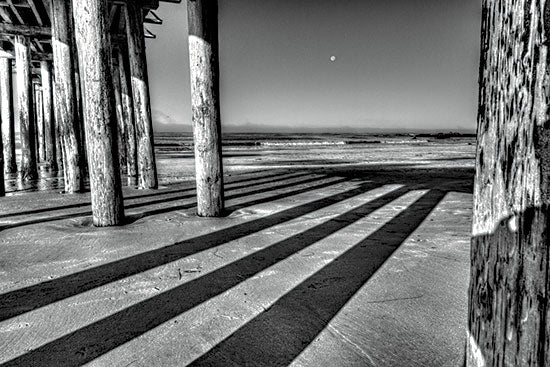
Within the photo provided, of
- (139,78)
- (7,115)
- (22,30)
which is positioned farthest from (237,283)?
(7,115)

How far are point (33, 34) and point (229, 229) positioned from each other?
8.29m

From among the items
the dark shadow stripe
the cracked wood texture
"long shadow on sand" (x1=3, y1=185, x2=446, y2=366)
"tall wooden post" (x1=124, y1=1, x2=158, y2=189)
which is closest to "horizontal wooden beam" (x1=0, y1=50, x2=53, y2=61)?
"tall wooden post" (x1=124, y1=1, x2=158, y2=189)

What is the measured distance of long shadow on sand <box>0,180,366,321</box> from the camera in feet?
7.57

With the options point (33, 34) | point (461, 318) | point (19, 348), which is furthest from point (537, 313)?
point (33, 34)

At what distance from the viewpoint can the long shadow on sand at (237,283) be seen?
1.80 m

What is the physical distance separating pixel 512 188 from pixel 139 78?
6.35 meters

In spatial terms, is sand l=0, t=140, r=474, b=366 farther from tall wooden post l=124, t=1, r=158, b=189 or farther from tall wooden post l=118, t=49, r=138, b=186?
tall wooden post l=118, t=49, r=138, b=186

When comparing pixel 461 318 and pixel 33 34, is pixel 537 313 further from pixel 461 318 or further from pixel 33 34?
pixel 33 34

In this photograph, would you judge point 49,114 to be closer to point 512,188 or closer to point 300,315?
point 300,315

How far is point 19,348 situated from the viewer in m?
1.81

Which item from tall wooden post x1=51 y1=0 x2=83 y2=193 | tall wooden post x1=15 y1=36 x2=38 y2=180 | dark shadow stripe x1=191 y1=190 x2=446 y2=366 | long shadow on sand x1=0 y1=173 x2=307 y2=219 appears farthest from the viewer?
tall wooden post x1=15 y1=36 x2=38 y2=180

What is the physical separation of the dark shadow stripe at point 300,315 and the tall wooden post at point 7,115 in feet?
33.2

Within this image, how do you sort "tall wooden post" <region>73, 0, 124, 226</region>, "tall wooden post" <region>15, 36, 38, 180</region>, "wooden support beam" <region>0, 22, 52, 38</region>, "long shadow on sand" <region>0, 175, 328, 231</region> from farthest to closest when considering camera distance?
1. "tall wooden post" <region>15, 36, 38, 180</region>
2. "wooden support beam" <region>0, 22, 52, 38</region>
3. "long shadow on sand" <region>0, 175, 328, 231</region>
4. "tall wooden post" <region>73, 0, 124, 226</region>

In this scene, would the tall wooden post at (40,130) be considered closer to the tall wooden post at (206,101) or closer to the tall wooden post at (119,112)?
the tall wooden post at (119,112)
